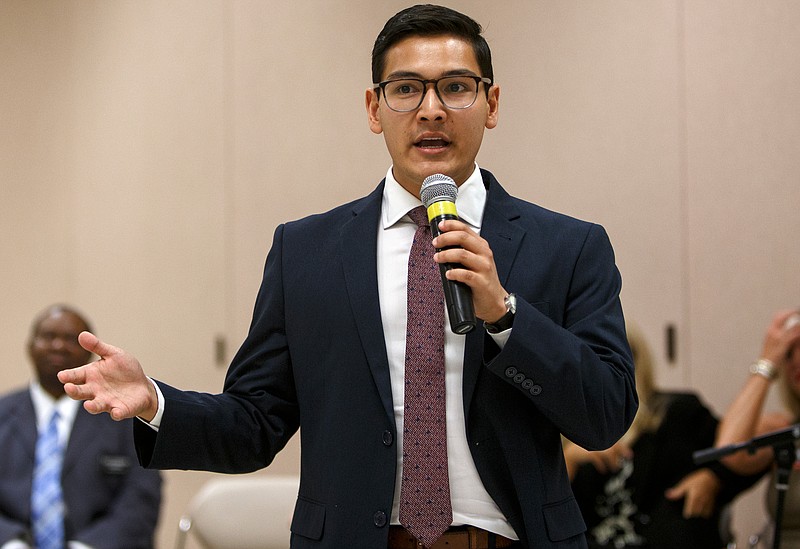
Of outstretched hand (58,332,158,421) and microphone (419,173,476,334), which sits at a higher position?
microphone (419,173,476,334)

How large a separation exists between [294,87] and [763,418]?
2.55m

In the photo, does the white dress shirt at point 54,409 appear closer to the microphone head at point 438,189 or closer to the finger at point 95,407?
the finger at point 95,407

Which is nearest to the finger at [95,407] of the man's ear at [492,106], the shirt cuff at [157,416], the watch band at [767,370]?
the shirt cuff at [157,416]

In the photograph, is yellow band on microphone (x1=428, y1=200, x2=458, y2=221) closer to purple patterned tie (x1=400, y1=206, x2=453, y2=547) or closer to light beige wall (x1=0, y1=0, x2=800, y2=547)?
purple patterned tie (x1=400, y1=206, x2=453, y2=547)

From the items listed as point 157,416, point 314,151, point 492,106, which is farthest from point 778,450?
point 314,151

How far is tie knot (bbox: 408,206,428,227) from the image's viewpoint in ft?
6.16

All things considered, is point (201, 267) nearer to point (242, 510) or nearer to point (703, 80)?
point (242, 510)

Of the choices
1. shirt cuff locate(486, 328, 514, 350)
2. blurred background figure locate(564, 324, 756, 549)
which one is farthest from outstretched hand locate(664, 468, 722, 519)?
shirt cuff locate(486, 328, 514, 350)

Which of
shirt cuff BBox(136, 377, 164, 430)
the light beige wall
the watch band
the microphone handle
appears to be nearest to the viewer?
the microphone handle

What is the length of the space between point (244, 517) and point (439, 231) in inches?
103

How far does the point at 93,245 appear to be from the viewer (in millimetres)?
5664

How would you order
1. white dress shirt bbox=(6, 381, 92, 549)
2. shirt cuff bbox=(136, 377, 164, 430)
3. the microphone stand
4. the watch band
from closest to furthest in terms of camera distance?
shirt cuff bbox=(136, 377, 164, 430)
the microphone stand
the watch band
white dress shirt bbox=(6, 381, 92, 549)

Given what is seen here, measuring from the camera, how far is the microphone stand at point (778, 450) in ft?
9.46

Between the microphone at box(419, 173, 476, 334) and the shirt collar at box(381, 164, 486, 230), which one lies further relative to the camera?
the shirt collar at box(381, 164, 486, 230)
